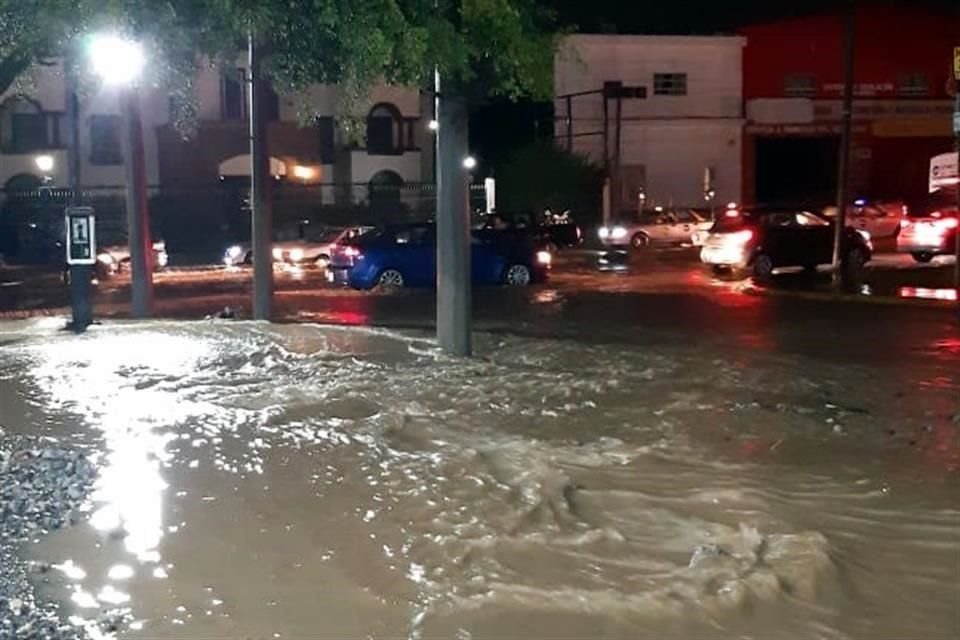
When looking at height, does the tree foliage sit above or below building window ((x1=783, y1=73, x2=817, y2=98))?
below

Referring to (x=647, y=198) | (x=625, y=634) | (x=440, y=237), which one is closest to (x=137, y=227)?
(x=440, y=237)

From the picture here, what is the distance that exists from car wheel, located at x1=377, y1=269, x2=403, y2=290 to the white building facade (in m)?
26.1

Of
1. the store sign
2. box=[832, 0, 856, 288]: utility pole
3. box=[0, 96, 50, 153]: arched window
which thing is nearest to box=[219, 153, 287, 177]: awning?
box=[0, 96, 50, 153]: arched window

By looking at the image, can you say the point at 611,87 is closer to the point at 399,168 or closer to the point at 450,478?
the point at 399,168

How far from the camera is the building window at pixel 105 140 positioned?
51031mm

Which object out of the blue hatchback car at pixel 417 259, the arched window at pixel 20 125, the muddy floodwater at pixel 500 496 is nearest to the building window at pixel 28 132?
the arched window at pixel 20 125

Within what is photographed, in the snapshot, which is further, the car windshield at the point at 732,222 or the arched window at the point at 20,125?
the arched window at the point at 20,125

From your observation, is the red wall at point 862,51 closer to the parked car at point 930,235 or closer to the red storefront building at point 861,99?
the red storefront building at point 861,99

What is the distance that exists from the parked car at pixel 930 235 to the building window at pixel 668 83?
2215 centimetres

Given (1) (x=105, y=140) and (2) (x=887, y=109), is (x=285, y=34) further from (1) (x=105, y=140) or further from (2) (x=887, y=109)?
(2) (x=887, y=109)

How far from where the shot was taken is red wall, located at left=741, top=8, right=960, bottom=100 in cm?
5794

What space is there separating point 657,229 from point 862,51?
19035 millimetres

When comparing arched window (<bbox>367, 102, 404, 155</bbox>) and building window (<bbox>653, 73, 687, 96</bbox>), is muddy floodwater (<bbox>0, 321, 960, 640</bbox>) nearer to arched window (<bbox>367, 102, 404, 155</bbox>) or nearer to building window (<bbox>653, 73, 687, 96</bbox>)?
arched window (<bbox>367, 102, 404, 155</bbox>)

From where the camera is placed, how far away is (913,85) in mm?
60219
